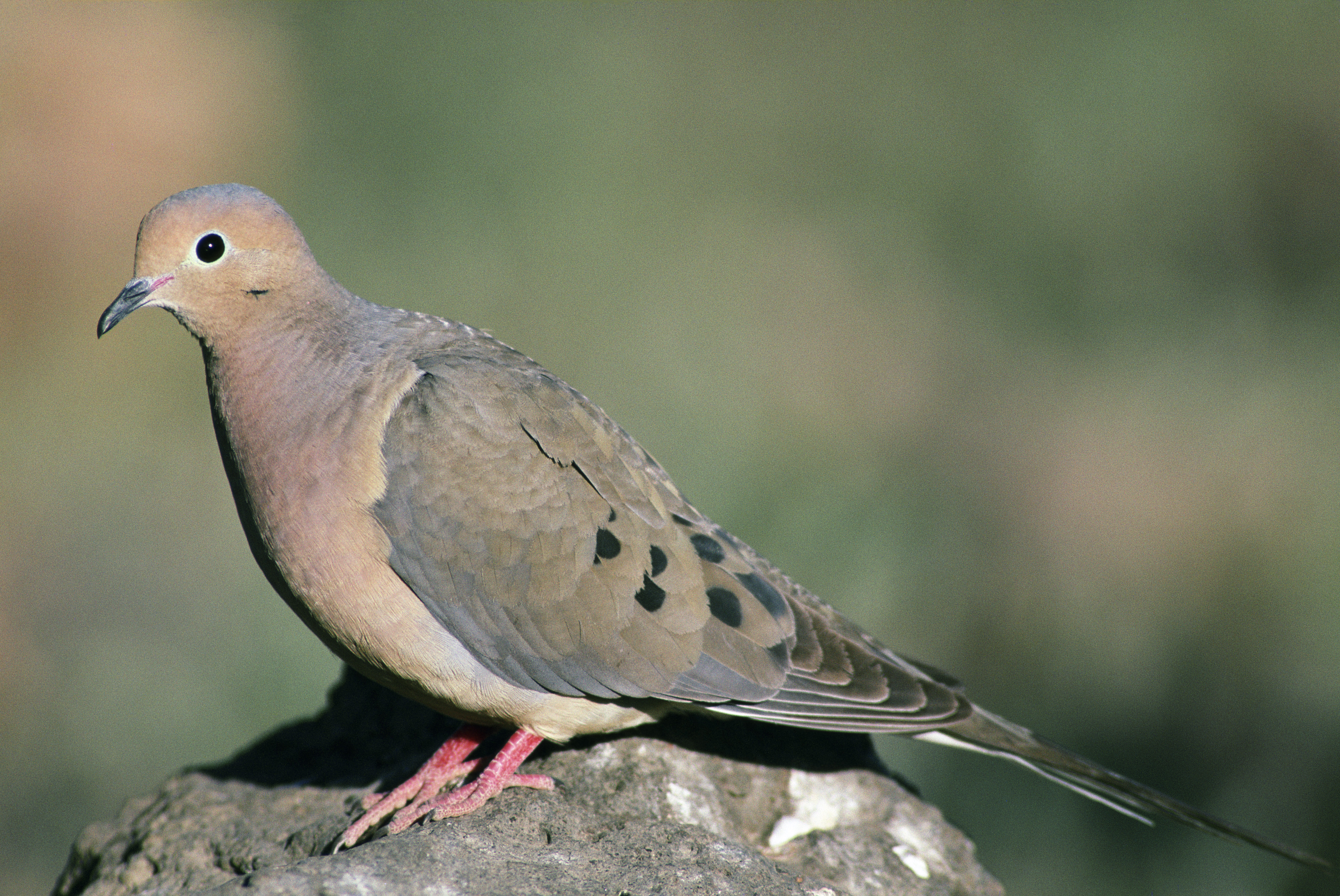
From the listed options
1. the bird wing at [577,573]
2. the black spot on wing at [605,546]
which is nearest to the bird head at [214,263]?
the bird wing at [577,573]

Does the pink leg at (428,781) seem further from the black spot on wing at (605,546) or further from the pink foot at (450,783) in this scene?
the black spot on wing at (605,546)

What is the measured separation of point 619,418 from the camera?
638cm

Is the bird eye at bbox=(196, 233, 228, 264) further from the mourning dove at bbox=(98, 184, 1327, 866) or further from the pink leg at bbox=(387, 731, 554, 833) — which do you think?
the pink leg at bbox=(387, 731, 554, 833)

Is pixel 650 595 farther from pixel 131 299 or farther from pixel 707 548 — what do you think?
pixel 131 299

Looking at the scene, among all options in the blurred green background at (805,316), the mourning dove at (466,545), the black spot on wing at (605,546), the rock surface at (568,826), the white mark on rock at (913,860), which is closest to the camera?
the rock surface at (568,826)

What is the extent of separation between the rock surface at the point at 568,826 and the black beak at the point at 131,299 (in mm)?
1378

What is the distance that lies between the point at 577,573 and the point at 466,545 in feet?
0.97

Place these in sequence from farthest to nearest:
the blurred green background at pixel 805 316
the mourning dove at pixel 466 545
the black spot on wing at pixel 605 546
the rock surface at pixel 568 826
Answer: the blurred green background at pixel 805 316, the black spot on wing at pixel 605 546, the mourning dove at pixel 466 545, the rock surface at pixel 568 826

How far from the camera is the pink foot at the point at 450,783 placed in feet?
9.75

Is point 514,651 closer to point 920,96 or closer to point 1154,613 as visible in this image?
point 1154,613

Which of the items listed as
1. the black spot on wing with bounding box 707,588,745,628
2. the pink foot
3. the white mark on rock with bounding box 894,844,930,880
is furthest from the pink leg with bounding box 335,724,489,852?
the white mark on rock with bounding box 894,844,930,880

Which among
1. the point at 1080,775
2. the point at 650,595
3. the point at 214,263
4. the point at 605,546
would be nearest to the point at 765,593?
the point at 650,595

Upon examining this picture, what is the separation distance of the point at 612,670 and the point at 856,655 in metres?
0.72

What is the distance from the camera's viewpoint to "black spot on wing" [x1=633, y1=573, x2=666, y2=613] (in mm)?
3088
